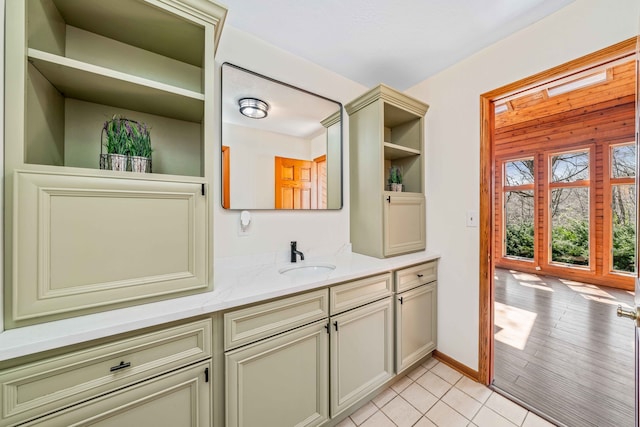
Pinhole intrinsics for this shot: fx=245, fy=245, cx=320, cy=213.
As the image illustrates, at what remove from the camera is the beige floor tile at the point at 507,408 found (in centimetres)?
150

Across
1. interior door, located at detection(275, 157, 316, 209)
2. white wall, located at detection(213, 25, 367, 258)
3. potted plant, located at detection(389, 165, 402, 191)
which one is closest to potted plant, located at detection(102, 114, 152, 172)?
white wall, located at detection(213, 25, 367, 258)

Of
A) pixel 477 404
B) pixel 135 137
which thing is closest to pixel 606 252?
pixel 477 404

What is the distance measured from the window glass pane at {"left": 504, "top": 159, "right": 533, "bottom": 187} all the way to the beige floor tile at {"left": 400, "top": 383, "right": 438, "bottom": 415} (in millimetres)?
4780

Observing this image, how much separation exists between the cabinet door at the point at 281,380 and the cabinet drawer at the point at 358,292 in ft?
0.46

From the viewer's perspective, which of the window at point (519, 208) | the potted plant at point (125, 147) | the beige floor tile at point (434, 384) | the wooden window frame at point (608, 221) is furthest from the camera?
the window at point (519, 208)

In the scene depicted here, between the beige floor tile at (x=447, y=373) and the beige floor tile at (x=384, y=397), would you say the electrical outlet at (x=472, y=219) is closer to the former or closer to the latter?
the beige floor tile at (x=447, y=373)

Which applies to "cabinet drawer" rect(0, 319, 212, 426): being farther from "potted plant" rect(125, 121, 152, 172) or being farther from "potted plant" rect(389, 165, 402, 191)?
"potted plant" rect(389, 165, 402, 191)

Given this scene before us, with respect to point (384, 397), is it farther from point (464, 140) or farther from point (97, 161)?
point (97, 161)

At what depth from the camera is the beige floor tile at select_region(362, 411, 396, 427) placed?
146 centimetres

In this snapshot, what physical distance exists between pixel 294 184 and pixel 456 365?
1.93 metres

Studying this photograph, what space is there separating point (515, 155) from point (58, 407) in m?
6.41

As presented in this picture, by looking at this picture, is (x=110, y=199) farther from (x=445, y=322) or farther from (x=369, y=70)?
(x=445, y=322)

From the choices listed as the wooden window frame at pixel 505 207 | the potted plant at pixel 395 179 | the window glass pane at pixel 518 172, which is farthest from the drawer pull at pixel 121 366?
the window glass pane at pixel 518 172

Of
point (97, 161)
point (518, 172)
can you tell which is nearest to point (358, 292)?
point (97, 161)
